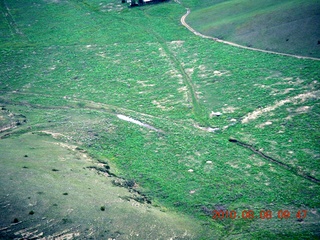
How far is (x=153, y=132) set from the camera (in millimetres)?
48750

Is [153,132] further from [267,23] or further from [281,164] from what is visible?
[267,23]

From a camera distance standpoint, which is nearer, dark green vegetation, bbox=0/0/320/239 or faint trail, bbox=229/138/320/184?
dark green vegetation, bbox=0/0/320/239

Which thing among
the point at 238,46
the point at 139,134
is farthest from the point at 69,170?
the point at 238,46

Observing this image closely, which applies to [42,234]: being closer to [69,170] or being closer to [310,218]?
[69,170]
